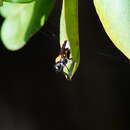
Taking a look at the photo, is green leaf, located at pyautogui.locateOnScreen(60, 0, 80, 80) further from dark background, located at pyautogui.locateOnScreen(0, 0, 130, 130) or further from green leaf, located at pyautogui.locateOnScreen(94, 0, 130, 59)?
dark background, located at pyautogui.locateOnScreen(0, 0, 130, 130)

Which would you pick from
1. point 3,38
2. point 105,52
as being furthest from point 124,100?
point 3,38

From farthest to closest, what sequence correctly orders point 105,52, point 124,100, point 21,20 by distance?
1. point 124,100
2. point 105,52
3. point 21,20

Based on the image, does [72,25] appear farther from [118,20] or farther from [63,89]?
[63,89]

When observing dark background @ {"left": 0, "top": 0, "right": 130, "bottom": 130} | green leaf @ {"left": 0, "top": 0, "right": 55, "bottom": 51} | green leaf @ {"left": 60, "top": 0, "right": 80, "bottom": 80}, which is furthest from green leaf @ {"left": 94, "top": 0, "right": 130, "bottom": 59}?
dark background @ {"left": 0, "top": 0, "right": 130, "bottom": 130}

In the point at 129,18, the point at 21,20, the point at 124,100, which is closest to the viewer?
the point at 129,18

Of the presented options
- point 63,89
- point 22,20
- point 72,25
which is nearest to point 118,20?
point 72,25

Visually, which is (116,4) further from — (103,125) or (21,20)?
(103,125)
